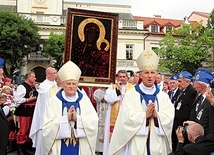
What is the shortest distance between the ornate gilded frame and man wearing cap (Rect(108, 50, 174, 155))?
282 centimetres

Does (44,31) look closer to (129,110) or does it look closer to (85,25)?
(85,25)

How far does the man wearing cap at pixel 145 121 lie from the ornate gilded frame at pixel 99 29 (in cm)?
282

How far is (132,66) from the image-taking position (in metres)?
47.8

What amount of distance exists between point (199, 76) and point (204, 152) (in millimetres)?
2277

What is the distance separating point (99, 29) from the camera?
A: 8523mm

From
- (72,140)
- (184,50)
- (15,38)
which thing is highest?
(15,38)

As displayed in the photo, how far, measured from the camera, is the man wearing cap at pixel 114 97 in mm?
8281

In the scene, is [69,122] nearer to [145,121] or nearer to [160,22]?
[145,121]

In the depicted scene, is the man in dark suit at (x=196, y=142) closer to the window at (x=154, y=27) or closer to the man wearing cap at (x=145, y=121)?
the man wearing cap at (x=145, y=121)

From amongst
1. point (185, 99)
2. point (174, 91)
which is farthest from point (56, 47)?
point (185, 99)

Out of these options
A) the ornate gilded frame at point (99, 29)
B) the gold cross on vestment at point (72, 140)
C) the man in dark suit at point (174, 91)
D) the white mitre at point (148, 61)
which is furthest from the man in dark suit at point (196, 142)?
the man in dark suit at point (174, 91)

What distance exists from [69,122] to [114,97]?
9.42 ft

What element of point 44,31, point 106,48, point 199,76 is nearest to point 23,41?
point 44,31

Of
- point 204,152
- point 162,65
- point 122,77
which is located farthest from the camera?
point 162,65
